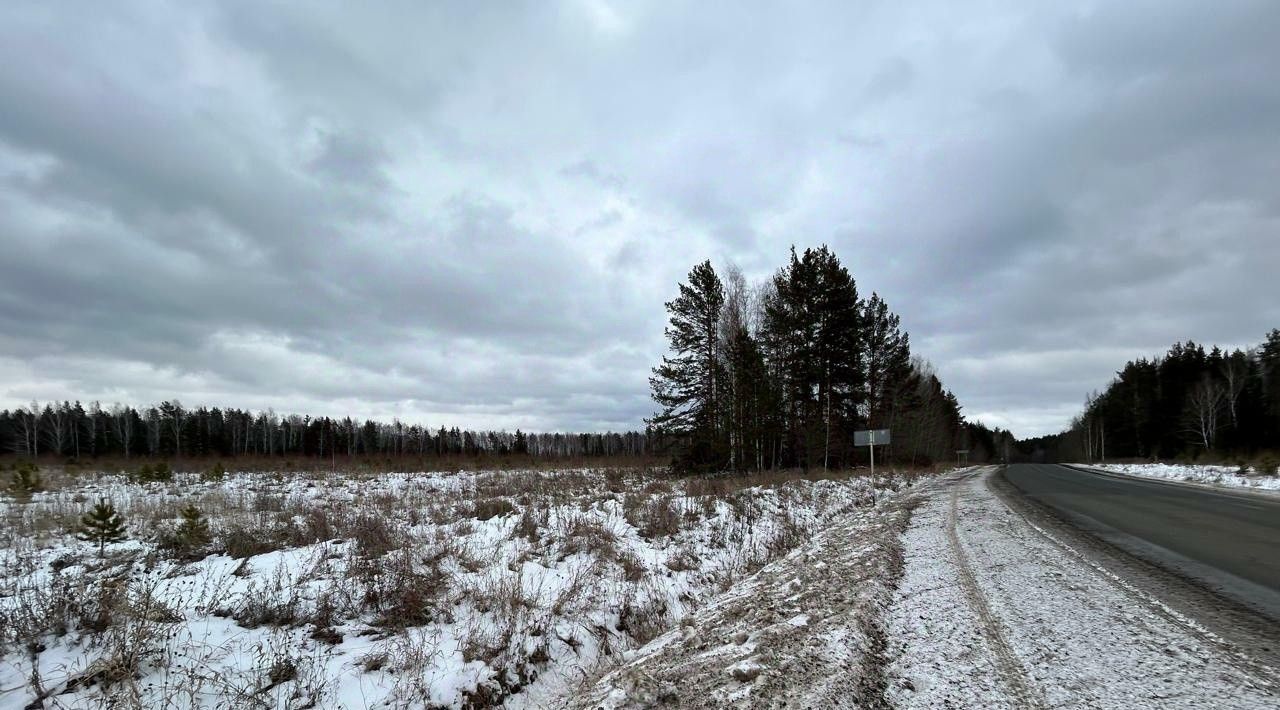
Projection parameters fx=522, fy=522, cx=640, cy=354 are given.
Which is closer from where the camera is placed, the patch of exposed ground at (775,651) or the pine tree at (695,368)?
the patch of exposed ground at (775,651)

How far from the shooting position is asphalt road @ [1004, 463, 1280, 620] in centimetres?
566

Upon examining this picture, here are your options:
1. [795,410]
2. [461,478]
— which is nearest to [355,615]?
[461,478]

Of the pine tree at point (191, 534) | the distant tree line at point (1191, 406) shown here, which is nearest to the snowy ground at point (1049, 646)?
the pine tree at point (191, 534)

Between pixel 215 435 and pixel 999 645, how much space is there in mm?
109495

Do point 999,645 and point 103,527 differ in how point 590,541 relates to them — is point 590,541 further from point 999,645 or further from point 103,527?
point 103,527

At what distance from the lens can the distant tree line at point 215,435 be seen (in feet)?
246

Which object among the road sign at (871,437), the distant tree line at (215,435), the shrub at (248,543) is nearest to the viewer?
the shrub at (248,543)

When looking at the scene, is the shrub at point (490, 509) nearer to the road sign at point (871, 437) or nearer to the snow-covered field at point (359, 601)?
the snow-covered field at point (359, 601)

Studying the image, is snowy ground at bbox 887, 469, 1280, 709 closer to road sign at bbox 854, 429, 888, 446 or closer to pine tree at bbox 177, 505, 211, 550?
pine tree at bbox 177, 505, 211, 550

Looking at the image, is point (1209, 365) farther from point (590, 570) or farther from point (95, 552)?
point (95, 552)

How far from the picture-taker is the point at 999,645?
3.86 meters

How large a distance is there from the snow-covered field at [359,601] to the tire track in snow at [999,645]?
2.72 meters

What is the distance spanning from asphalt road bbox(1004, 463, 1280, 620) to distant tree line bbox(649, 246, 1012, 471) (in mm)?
12211

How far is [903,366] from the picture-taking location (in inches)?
1603
